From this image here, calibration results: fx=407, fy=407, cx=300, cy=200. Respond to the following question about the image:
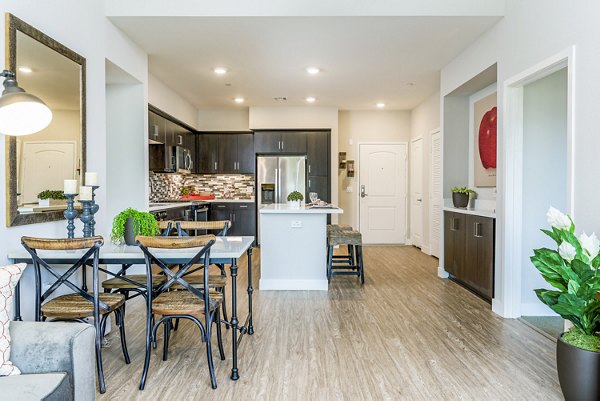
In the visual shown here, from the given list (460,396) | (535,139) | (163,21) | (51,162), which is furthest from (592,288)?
(163,21)

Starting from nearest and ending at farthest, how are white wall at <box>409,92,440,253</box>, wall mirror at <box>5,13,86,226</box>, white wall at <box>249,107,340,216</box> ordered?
wall mirror at <box>5,13,86,226</box>, white wall at <box>409,92,440,253</box>, white wall at <box>249,107,340,216</box>

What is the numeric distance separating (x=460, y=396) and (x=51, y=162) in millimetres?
2926

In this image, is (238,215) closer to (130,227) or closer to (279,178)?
(279,178)

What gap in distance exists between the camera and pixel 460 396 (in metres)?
2.24

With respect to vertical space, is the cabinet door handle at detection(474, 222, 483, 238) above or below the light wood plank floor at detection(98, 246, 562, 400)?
above

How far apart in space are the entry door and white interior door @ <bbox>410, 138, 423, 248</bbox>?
0.17 meters

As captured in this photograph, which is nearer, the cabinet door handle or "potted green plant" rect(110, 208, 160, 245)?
"potted green plant" rect(110, 208, 160, 245)

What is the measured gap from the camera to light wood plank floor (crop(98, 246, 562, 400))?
2.30 meters

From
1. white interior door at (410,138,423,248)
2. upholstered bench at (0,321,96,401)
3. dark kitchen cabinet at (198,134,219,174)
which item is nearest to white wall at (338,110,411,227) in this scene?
white interior door at (410,138,423,248)

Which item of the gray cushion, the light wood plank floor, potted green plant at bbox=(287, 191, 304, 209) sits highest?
potted green plant at bbox=(287, 191, 304, 209)

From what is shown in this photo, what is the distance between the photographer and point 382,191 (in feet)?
26.8

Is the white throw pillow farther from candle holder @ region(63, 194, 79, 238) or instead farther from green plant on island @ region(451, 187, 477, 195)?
green plant on island @ region(451, 187, 477, 195)

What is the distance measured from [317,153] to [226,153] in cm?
179

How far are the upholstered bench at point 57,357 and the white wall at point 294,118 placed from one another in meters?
6.17
